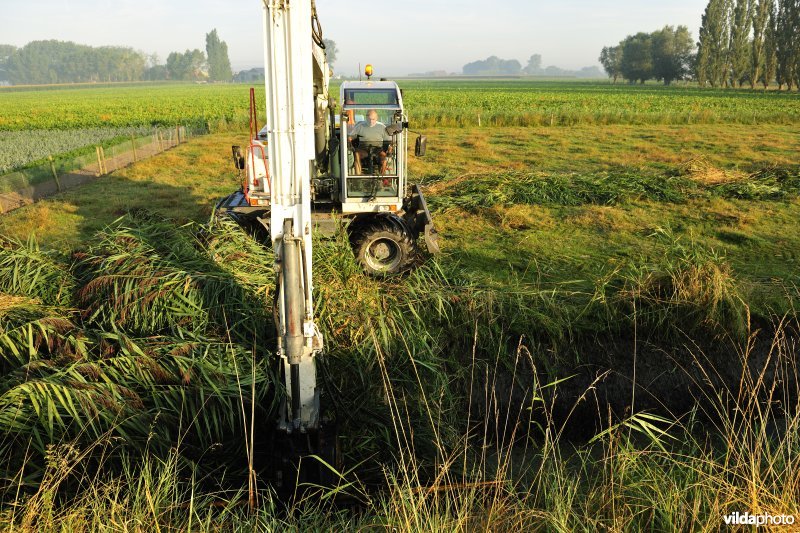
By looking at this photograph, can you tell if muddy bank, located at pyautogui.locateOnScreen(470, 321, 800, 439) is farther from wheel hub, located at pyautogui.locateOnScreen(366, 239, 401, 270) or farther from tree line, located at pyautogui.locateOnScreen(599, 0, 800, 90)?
tree line, located at pyautogui.locateOnScreen(599, 0, 800, 90)

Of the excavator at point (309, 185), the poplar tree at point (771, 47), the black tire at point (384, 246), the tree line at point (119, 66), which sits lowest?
the black tire at point (384, 246)

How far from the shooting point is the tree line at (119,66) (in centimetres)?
16375

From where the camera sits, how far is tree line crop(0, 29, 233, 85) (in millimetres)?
163750

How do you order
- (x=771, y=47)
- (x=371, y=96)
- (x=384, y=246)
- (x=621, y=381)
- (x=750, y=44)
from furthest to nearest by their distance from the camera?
(x=750, y=44)
(x=771, y=47)
(x=371, y=96)
(x=384, y=246)
(x=621, y=381)

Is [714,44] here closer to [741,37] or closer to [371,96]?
[741,37]

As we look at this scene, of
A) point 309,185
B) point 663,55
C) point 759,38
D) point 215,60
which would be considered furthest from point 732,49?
point 215,60

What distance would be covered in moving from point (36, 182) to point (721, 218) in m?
16.2

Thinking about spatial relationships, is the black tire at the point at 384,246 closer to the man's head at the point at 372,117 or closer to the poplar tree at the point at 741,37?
the man's head at the point at 372,117

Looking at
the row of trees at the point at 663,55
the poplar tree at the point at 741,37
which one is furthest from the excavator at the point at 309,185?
the row of trees at the point at 663,55

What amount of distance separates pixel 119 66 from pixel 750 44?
544ft

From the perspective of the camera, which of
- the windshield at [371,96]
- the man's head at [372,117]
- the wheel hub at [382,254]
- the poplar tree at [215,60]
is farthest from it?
the poplar tree at [215,60]

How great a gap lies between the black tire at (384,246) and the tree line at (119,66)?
172702 millimetres

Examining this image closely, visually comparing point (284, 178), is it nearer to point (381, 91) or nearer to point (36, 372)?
point (36, 372)

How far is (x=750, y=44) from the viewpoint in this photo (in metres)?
61.8
